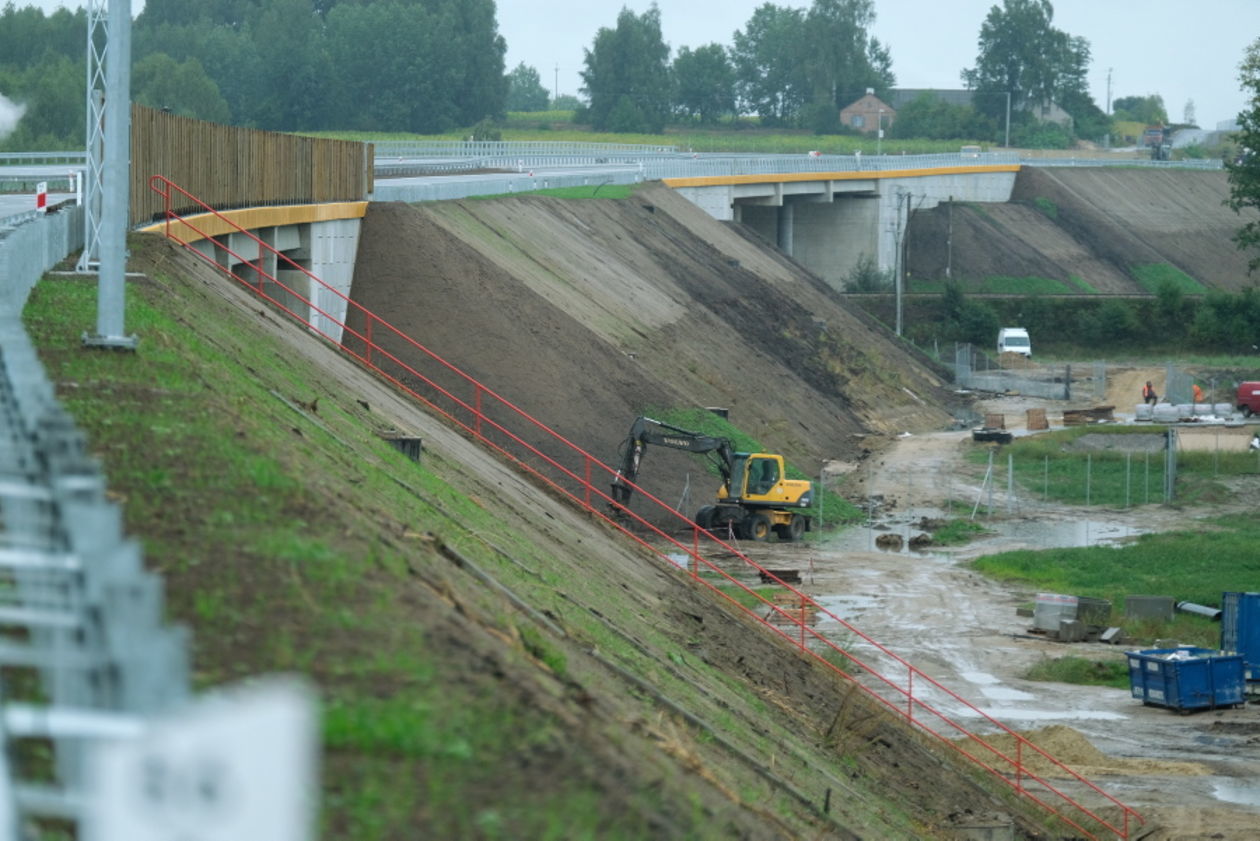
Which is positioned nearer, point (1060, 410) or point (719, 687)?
point (719, 687)

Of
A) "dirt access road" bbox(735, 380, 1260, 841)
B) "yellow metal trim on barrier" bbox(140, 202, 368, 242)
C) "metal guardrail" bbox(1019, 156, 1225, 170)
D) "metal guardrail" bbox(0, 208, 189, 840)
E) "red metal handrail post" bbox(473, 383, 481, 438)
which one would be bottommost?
"dirt access road" bbox(735, 380, 1260, 841)

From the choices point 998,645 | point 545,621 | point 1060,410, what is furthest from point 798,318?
point 545,621

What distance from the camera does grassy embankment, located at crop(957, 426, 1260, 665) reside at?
1374 inches

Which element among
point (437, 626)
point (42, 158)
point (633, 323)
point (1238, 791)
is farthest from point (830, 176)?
point (437, 626)

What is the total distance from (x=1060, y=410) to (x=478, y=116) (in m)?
90.3

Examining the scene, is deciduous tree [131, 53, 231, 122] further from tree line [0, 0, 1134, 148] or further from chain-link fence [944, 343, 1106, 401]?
chain-link fence [944, 343, 1106, 401]

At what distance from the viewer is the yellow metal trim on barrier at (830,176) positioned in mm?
82688

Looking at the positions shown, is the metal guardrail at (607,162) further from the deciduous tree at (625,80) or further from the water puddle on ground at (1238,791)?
the deciduous tree at (625,80)

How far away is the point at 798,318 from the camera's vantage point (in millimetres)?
65375

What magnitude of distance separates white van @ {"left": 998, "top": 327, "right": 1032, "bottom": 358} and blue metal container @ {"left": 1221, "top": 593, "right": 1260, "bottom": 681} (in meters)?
56.4

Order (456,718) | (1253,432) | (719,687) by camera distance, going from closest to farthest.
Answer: (456,718) → (719,687) → (1253,432)

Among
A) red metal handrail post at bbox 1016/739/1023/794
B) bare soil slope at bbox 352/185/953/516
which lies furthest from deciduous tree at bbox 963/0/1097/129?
red metal handrail post at bbox 1016/739/1023/794

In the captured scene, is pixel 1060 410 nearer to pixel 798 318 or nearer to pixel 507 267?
pixel 798 318

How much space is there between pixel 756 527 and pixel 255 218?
13358 millimetres
